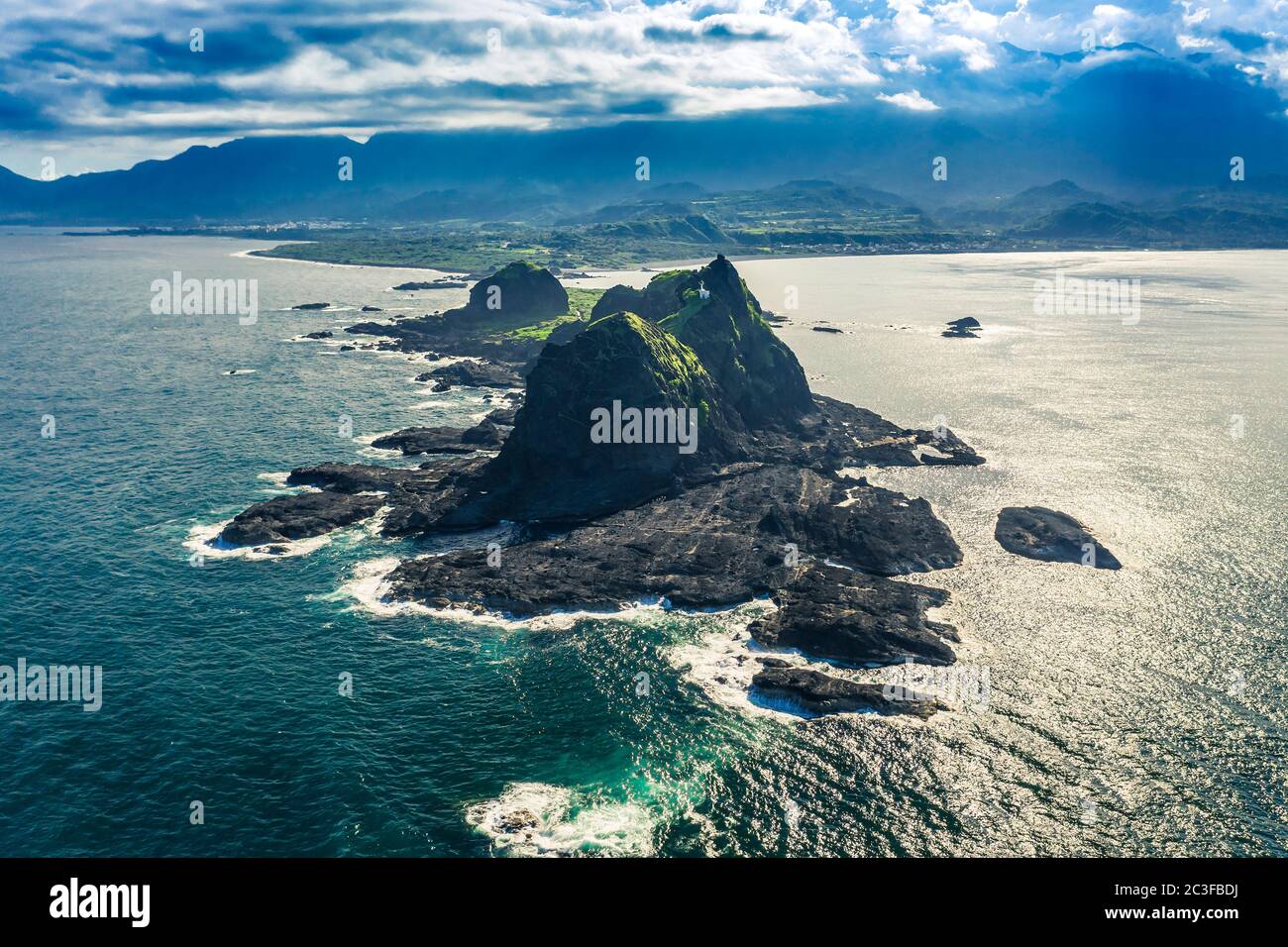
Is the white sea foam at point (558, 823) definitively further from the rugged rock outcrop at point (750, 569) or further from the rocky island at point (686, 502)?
the rugged rock outcrop at point (750, 569)

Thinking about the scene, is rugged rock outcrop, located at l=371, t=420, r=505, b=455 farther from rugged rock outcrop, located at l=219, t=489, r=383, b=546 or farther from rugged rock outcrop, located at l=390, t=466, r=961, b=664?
rugged rock outcrop, located at l=390, t=466, r=961, b=664

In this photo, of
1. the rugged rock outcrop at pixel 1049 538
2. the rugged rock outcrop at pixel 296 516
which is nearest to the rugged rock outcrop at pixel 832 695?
the rugged rock outcrop at pixel 1049 538

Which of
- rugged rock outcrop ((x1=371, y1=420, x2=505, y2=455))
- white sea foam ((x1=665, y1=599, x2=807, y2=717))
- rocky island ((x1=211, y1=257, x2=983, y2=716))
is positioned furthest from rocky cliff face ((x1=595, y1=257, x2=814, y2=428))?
white sea foam ((x1=665, y1=599, x2=807, y2=717))

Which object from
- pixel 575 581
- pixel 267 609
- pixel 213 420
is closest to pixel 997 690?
pixel 575 581

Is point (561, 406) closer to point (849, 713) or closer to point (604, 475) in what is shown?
point (604, 475)

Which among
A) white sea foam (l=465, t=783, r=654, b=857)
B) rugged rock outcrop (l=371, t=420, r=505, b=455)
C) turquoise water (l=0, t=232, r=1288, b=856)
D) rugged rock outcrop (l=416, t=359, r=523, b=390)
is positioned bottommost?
white sea foam (l=465, t=783, r=654, b=857)
